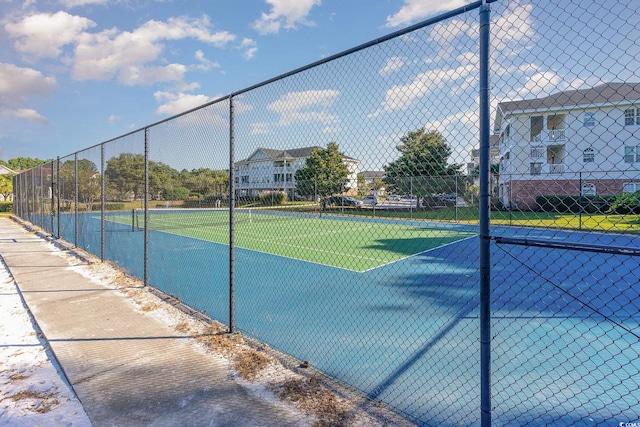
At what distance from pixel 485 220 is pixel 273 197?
113 inches

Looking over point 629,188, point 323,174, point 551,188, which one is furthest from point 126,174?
point 629,188

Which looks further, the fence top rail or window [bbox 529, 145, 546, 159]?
window [bbox 529, 145, 546, 159]

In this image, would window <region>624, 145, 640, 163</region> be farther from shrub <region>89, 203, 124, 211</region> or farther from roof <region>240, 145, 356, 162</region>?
shrub <region>89, 203, 124, 211</region>

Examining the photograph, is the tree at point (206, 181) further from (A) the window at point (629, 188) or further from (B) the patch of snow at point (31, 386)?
(A) the window at point (629, 188)

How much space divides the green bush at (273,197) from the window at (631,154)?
3.18 m

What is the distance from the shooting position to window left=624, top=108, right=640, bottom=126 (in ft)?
7.61

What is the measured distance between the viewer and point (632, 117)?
7.82ft

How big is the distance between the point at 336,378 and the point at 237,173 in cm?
276

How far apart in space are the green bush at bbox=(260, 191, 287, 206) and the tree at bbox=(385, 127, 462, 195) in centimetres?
162

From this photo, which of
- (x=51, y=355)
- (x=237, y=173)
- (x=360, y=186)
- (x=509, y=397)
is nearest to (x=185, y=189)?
(x=237, y=173)

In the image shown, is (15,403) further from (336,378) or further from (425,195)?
(425,195)

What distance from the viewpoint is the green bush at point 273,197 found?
14.5 feet

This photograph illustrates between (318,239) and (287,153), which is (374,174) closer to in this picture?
(287,153)

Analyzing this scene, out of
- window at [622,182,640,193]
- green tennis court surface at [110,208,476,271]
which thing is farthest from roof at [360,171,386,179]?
green tennis court surface at [110,208,476,271]
